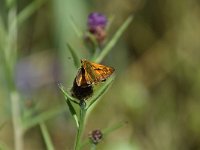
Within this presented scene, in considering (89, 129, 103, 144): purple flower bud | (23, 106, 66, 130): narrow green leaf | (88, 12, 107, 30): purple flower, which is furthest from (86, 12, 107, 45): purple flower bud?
(89, 129, 103, 144): purple flower bud

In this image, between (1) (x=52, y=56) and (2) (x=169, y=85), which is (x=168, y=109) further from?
(1) (x=52, y=56)

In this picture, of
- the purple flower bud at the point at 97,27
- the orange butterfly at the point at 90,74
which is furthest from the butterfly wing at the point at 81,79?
the purple flower bud at the point at 97,27

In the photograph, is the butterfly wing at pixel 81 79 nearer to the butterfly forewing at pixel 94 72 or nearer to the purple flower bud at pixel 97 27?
the butterfly forewing at pixel 94 72

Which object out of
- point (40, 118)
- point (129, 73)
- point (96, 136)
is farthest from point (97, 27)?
point (129, 73)

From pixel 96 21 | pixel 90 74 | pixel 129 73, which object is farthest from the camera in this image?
pixel 129 73

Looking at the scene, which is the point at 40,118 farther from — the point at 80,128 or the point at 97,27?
the point at 80,128

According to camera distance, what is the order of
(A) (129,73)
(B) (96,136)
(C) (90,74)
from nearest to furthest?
(C) (90,74), (B) (96,136), (A) (129,73)
